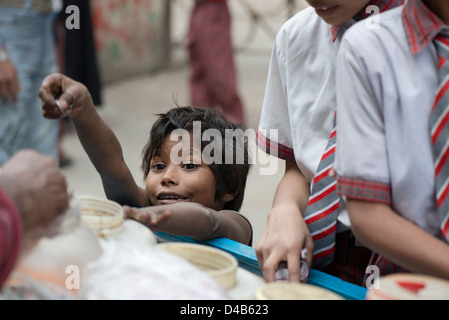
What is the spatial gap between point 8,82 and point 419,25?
2.84m

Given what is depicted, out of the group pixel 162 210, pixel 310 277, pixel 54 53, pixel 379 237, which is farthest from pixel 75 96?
pixel 54 53

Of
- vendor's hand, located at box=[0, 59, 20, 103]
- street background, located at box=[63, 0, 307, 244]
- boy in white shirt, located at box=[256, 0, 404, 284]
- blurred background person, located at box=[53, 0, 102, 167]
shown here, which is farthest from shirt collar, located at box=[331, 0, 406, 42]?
blurred background person, located at box=[53, 0, 102, 167]

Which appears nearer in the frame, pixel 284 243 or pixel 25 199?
pixel 25 199

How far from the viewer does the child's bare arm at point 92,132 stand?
1668 millimetres

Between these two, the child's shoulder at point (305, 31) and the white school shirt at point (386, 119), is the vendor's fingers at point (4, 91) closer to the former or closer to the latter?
the child's shoulder at point (305, 31)

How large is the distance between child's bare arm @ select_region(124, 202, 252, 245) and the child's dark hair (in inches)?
10.0

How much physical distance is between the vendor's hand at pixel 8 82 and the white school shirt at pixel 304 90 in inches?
86.5

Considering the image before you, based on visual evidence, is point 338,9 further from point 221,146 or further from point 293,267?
point 221,146

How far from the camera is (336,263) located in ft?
5.46

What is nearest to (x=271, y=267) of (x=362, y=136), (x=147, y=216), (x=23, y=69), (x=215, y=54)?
(x=147, y=216)

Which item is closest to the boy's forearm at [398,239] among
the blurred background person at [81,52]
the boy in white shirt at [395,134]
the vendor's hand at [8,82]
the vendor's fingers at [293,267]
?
the boy in white shirt at [395,134]

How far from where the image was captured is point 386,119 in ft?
3.93

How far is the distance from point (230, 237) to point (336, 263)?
324mm
